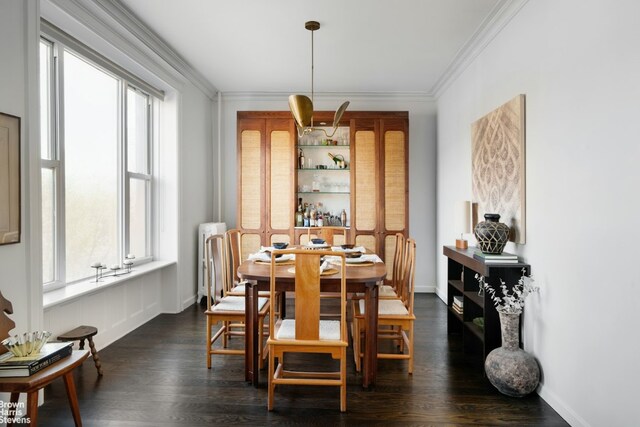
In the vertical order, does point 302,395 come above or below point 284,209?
below

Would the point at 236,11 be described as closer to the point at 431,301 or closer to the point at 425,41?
the point at 425,41

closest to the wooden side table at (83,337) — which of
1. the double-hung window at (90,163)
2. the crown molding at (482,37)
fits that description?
the double-hung window at (90,163)

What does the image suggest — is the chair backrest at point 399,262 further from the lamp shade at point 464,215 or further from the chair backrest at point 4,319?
the chair backrest at point 4,319

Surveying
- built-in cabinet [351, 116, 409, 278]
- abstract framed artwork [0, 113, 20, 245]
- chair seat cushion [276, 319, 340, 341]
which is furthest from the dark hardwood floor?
built-in cabinet [351, 116, 409, 278]

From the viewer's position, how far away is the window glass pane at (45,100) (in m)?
2.91

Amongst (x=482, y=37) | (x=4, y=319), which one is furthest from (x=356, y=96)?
(x=4, y=319)

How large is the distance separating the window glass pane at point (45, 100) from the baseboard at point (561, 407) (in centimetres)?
388

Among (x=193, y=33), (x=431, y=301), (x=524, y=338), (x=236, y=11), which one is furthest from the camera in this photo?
(x=431, y=301)

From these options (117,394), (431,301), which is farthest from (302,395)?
(431,301)

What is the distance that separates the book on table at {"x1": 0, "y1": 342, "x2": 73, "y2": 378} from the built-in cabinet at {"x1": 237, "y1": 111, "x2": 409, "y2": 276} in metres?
3.25

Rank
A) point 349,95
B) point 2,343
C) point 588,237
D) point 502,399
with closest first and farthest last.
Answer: point 2,343 → point 588,237 → point 502,399 → point 349,95

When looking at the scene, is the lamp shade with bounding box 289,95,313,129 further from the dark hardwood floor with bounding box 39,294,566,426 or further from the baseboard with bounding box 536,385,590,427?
the baseboard with bounding box 536,385,590,427

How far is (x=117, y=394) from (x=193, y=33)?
309 cm

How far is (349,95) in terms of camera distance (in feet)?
18.3
